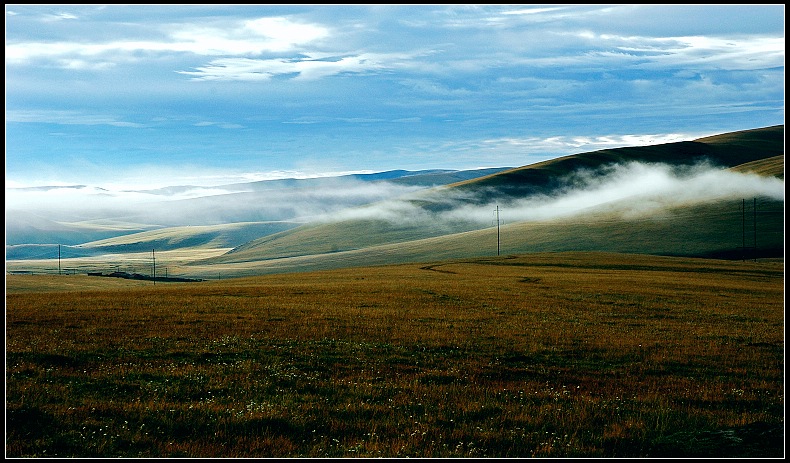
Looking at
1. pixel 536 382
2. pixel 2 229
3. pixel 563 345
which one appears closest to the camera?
pixel 2 229

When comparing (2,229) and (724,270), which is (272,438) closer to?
(2,229)

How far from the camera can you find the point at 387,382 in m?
22.0

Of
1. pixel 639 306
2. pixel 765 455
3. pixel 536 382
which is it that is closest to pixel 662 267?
pixel 639 306

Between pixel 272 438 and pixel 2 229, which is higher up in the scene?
pixel 2 229

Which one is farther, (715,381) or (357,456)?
(715,381)

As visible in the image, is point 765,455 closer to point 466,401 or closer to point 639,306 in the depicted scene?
point 466,401

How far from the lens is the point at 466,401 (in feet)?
62.3

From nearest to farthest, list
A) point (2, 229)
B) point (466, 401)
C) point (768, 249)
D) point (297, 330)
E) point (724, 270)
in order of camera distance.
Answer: point (2, 229) < point (466, 401) < point (297, 330) < point (724, 270) < point (768, 249)

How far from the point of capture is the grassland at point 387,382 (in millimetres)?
14320

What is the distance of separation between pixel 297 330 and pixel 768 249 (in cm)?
18729

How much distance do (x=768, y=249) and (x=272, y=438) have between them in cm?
20509

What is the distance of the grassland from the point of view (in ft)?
47.0

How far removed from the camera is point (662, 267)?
429 ft

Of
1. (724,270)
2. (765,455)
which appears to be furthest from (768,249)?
(765,455)
